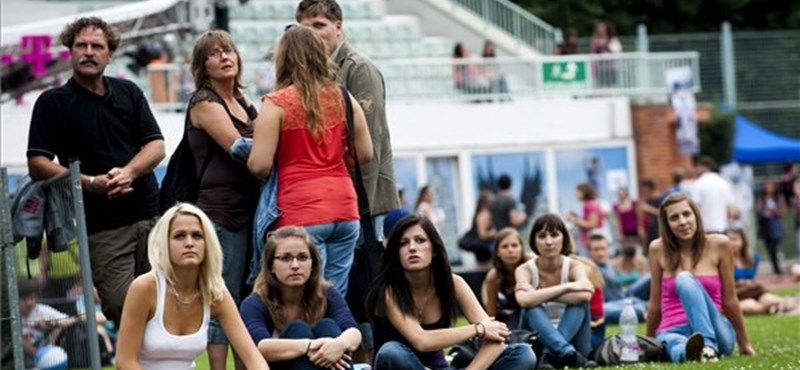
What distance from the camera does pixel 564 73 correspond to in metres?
33.9

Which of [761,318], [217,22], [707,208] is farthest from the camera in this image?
[707,208]

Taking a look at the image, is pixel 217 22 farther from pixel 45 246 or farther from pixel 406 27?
pixel 406 27

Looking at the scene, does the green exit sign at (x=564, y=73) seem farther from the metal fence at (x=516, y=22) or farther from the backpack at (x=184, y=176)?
the backpack at (x=184, y=176)

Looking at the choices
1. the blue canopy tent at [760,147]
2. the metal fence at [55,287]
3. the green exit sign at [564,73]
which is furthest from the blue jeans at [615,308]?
the blue canopy tent at [760,147]

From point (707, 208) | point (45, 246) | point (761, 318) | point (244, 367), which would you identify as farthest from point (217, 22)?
point (244, 367)

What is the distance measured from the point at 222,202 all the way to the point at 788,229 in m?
30.4

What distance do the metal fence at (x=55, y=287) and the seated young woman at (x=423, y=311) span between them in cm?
151

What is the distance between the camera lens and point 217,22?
2288cm

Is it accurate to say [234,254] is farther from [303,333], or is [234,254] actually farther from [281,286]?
[303,333]

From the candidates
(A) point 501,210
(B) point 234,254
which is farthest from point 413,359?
(A) point 501,210

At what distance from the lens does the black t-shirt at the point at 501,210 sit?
27.0 meters

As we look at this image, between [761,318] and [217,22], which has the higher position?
[217,22]

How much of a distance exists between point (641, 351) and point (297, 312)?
340 cm

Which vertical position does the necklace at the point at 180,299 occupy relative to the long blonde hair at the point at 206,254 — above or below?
below
